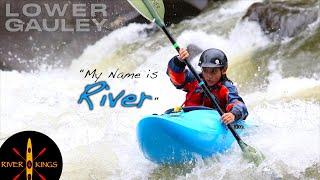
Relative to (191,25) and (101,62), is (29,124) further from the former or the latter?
(191,25)

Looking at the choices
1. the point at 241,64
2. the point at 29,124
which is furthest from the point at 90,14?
the point at 241,64

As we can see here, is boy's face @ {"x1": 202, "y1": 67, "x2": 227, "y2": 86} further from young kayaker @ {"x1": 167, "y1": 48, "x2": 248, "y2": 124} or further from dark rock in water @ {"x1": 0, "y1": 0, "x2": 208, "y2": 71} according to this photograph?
dark rock in water @ {"x1": 0, "y1": 0, "x2": 208, "y2": 71}

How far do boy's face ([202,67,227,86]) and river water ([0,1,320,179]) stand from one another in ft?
1.06

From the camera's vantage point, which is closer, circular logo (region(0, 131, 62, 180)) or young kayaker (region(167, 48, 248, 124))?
circular logo (region(0, 131, 62, 180))

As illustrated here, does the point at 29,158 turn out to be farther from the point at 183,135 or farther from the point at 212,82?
the point at 212,82

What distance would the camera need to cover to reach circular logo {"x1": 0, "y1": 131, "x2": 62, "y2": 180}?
8.70 ft

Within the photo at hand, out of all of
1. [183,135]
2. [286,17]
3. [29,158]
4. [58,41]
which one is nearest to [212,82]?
[183,135]

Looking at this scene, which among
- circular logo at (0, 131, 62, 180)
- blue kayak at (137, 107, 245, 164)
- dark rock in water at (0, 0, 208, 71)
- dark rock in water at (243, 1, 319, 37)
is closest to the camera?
circular logo at (0, 131, 62, 180)

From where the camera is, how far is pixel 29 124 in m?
4.64

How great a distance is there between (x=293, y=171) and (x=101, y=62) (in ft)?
11.4

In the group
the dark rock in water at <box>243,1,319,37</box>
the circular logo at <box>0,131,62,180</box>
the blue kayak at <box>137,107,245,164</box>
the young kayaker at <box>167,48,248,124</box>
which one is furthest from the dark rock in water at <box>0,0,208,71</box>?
the circular logo at <box>0,131,62,180</box>

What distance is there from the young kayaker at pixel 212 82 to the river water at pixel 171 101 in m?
0.20

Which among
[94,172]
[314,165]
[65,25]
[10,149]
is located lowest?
[314,165]

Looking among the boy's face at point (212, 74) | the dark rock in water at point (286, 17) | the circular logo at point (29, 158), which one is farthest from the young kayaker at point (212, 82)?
the dark rock in water at point (286, 17)
